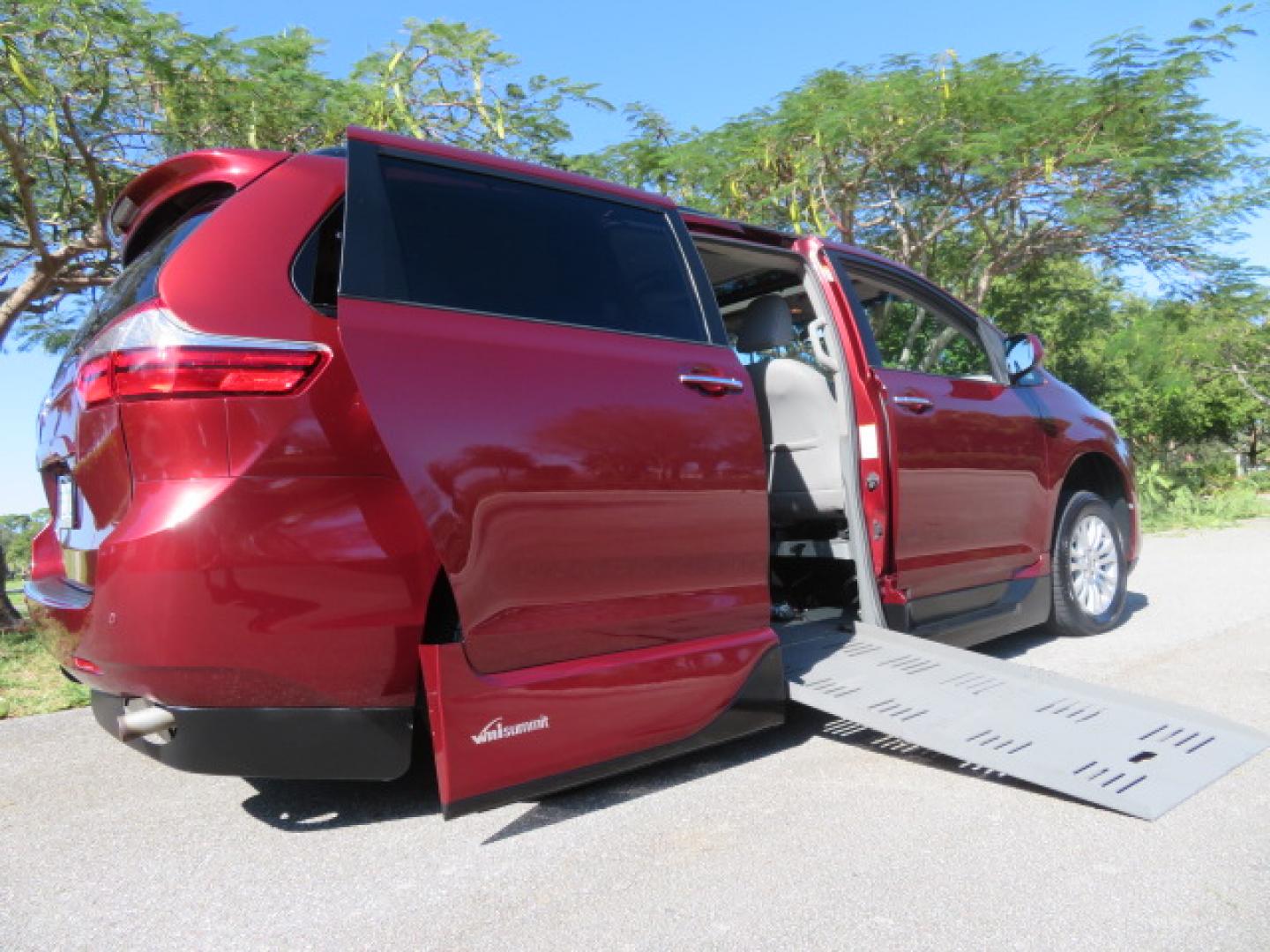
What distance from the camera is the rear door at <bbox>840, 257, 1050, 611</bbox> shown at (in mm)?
3848

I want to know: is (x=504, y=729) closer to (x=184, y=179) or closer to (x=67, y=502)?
(x=67, y=502)

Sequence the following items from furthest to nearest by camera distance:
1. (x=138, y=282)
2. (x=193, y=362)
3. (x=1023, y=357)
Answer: (x=1023, y=357) → (x=138, y=282) → (x=193, y=362)

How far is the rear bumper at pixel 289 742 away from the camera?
221 cm

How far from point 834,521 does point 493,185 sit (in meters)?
2.16

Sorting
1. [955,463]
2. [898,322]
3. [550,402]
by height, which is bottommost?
[955,463]

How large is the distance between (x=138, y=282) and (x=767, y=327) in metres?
2.40

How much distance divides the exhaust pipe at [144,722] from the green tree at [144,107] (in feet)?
20.1

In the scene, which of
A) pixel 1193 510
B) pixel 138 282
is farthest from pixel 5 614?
pixel 1193 510

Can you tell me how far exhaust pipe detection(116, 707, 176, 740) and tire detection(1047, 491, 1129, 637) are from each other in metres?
4.08

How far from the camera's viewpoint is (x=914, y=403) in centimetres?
392

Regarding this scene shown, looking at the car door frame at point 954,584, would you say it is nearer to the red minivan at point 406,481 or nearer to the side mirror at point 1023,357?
the side mirror at point 1023,357

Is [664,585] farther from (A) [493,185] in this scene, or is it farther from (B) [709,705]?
(A) [493,185]

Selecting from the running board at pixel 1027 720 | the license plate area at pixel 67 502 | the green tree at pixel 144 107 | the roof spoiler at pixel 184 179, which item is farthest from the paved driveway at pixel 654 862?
the green tree at pixel 144 107

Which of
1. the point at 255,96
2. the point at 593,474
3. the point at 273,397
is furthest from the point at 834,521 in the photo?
the point at 255,96
